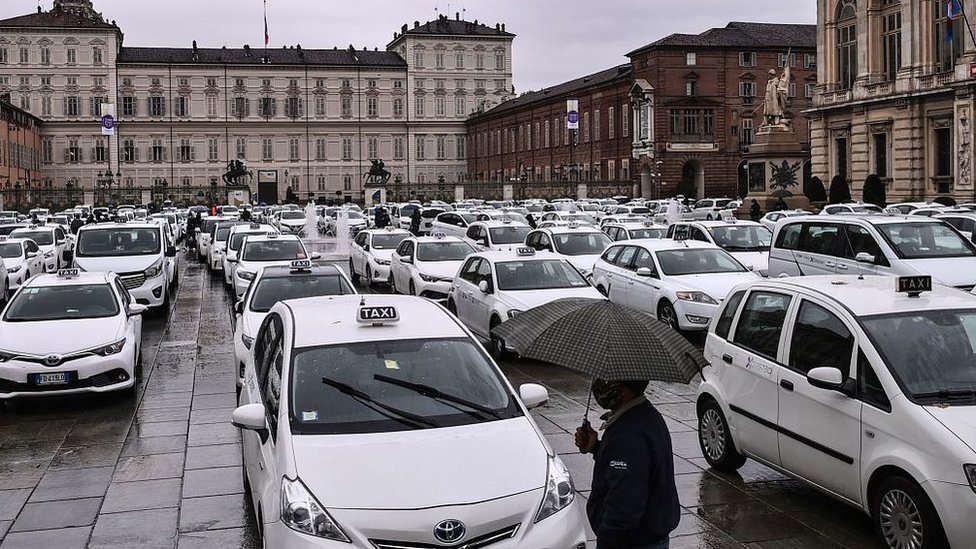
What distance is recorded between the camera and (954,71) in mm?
48625

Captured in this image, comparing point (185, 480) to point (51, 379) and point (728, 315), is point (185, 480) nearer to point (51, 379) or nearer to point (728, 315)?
point (51, 379)

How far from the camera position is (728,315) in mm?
9383

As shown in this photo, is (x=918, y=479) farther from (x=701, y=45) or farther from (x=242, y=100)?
(x=242, y=100)

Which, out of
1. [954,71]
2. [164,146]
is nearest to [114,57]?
[164,146]

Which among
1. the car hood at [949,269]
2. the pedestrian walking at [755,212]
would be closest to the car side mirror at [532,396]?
the car hood at [949,269]

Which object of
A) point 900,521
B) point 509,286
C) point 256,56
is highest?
point 256,56

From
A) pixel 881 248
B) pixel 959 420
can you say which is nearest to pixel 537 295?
pixel 881 248

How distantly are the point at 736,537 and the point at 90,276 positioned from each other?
10.9 meters

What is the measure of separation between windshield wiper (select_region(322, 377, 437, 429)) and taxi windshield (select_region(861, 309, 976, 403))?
3203 mm

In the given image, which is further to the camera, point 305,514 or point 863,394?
point 863,394

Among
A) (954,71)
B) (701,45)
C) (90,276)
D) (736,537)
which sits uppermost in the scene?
(701,45)

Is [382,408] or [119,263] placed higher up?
[119,263]

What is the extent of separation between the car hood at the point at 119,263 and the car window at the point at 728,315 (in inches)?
604

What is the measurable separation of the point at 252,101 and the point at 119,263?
97.6 metres
